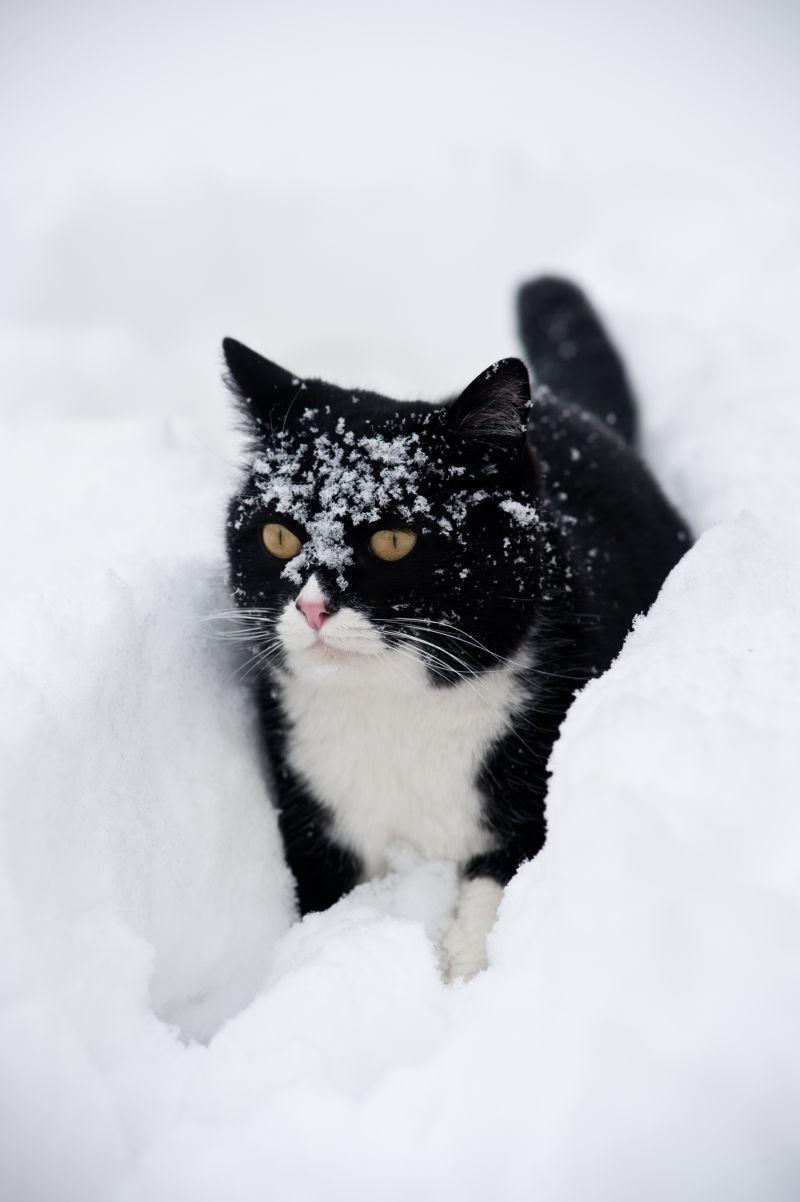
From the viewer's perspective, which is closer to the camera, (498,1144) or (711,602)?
(498,1144)

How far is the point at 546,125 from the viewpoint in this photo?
5629mm

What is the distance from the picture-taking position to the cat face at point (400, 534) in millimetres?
1577

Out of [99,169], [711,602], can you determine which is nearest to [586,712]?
[711,602]

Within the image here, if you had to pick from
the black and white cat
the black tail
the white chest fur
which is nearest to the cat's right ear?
the black and white cat

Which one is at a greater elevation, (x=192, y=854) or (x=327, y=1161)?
(x=192, y=854)

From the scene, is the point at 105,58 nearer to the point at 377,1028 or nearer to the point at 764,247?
the point at 764,247

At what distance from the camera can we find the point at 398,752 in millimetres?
1780

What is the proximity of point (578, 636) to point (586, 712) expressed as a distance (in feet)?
1.91

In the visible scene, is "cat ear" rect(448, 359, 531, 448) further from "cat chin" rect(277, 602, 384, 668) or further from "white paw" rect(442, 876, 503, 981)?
"white paw" rect(442, 876, 503, 981)

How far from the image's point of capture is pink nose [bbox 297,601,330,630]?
153 cm

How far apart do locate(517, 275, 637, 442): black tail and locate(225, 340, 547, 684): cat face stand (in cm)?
181

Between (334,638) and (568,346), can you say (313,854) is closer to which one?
(334,638)

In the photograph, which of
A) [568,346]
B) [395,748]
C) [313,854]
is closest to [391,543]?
[395,748]

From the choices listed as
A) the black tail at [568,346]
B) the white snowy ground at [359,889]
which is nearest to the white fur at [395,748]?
the white snowy ground at [359,889]
